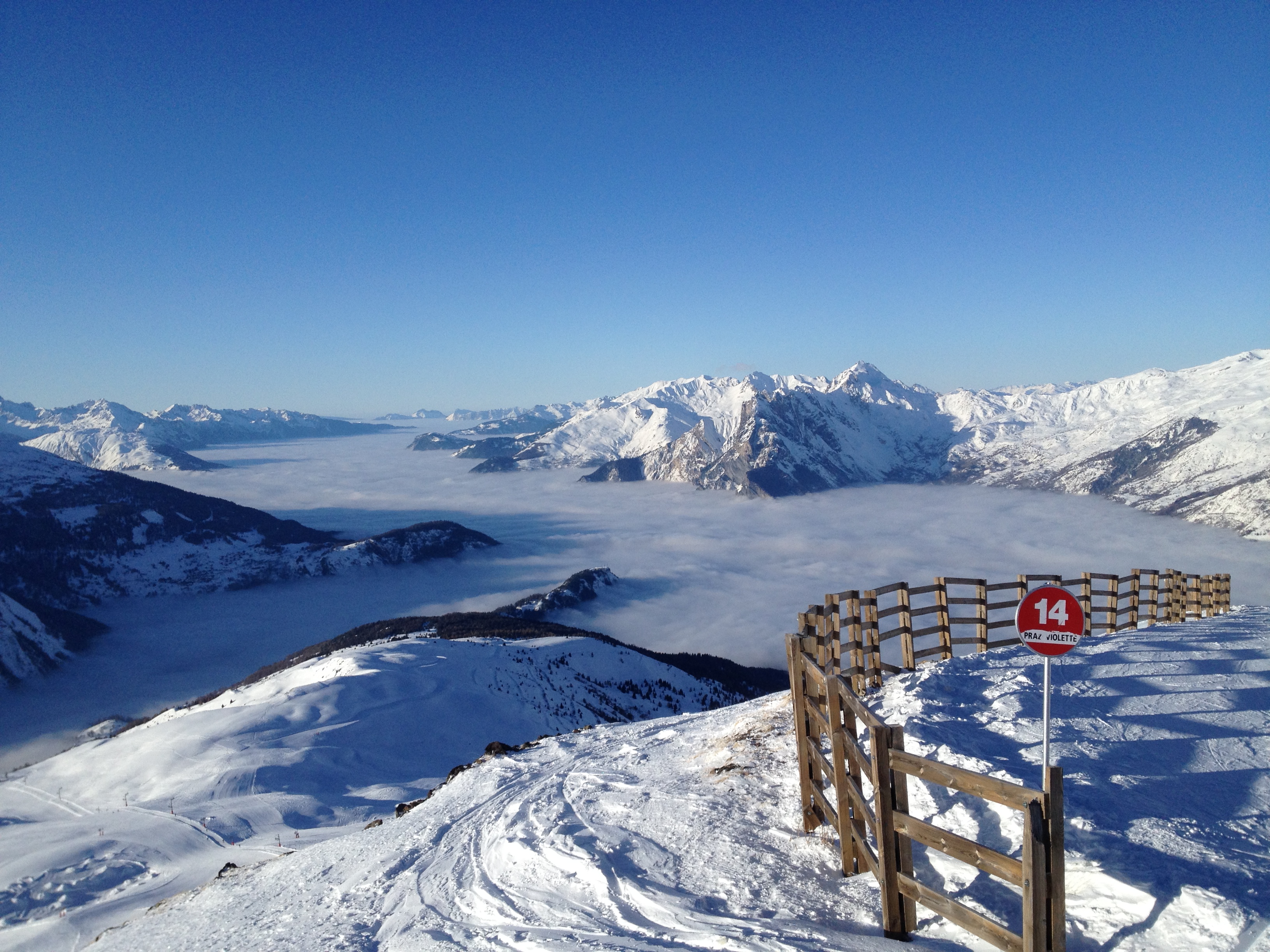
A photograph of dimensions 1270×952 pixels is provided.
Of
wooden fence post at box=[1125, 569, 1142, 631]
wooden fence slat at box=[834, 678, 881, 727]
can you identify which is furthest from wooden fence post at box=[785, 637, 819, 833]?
wooden fence post at box=[1125, 569, 1142, 631]

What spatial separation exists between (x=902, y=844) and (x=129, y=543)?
21424 cm

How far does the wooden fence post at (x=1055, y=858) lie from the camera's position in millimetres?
3812

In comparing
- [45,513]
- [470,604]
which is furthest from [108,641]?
[470,604]

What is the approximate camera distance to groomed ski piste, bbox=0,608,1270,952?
197 inches

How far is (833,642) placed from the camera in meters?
10.7

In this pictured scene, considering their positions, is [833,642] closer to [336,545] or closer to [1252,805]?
[1252,805]

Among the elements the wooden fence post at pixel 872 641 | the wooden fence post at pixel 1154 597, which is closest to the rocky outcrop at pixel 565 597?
the wooden fence post at pixel 1154 597

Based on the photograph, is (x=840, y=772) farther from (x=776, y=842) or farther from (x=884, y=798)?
(x=776, y=842)

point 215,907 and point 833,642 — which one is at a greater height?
point 833,642

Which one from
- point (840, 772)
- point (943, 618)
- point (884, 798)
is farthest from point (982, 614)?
point (884, 798)

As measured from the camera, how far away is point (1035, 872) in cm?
384

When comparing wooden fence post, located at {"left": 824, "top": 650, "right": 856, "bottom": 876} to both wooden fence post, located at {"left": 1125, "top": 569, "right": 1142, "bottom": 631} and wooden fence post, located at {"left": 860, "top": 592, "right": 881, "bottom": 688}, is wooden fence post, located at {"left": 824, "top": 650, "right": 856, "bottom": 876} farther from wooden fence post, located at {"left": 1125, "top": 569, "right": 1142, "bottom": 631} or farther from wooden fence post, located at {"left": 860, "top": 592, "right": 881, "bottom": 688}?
wooden fence post, located at {"left": 1125, "top": 569, "right": 1142, "bottom": 631}

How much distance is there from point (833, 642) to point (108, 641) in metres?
165

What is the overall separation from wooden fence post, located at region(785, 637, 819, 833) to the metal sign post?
7.51 feet
